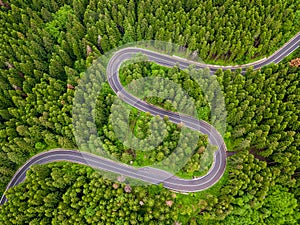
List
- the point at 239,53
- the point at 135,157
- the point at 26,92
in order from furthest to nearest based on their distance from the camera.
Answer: the point at 239,53, the point at 26,92, the point at 135,157

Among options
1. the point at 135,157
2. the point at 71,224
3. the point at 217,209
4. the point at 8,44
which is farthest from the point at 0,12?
the point at 217,209

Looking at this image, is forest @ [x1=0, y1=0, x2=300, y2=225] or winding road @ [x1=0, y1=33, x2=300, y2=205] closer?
forest @ [x1=0, y1=0, x2=300, y2=225]

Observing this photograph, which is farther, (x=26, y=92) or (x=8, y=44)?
(x=8, y=44)

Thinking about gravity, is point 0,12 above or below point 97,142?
above

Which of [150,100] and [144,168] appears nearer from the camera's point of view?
[144,168]

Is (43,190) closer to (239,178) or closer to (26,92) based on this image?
(26,92)

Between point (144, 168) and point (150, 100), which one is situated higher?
point (150, 100)

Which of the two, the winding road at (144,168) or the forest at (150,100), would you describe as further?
the winding road at (144,168)

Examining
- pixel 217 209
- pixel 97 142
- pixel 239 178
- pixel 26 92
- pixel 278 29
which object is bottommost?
pixel 217 209
